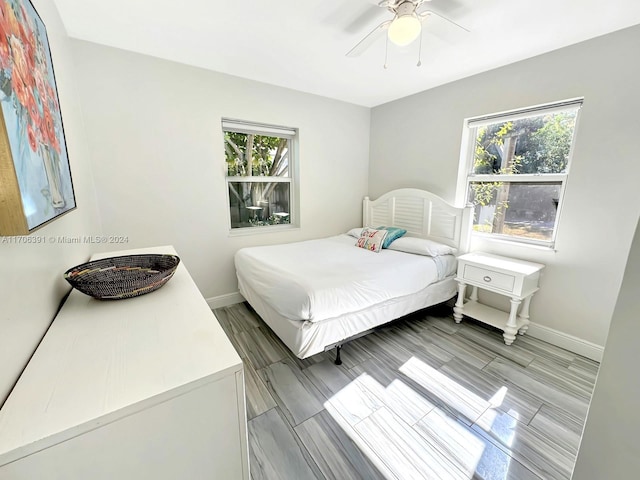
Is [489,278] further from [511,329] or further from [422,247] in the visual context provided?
[422,247]

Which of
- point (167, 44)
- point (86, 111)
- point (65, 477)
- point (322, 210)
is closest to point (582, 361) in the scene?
point (322, 210)

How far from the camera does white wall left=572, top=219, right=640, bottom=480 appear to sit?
0.52 m

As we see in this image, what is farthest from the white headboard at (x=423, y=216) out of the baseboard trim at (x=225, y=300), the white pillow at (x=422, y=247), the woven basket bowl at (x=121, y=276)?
the woven basket bowl at (x=121, y=276)

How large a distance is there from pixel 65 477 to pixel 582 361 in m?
3.04

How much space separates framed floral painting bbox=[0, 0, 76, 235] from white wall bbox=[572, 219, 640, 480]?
1343mm

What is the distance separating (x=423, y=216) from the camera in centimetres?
303

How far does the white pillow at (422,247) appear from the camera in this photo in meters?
2.59

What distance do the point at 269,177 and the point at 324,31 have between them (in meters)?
1.60

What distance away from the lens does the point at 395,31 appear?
1454 mm

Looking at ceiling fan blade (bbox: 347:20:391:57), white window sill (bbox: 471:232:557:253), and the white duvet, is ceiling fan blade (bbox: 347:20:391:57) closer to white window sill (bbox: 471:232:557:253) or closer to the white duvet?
the white duvet

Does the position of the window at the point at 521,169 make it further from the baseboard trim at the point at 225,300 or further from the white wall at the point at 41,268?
the white wall at the point at 41,268

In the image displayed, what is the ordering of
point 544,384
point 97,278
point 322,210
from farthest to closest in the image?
point 322,210
point 544,384
point 97,278

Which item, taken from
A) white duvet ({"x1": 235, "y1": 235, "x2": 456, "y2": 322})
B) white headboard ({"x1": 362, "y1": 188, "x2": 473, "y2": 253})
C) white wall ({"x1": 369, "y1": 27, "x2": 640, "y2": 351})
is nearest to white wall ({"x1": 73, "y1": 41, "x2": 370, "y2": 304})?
white duvet ({"x1": 235, "y1": 235, "x2": 456, "y2": 322})

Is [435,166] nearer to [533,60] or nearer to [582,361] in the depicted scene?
[533,60]
